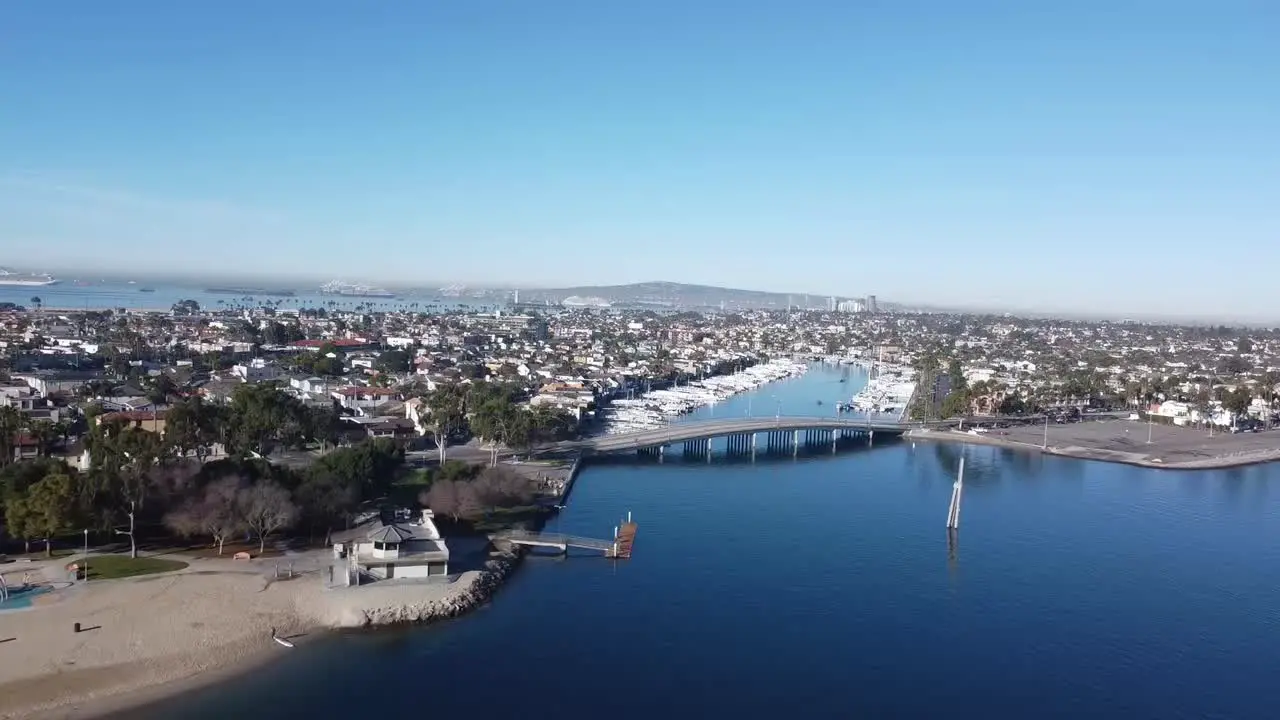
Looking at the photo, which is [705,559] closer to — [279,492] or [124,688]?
[279,492]

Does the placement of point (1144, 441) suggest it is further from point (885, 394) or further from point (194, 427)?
point (194, 427)

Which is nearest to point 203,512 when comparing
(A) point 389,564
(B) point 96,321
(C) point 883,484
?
(A) point 389,564

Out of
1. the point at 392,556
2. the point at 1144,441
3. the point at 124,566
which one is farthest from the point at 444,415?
→ the point at 1144,441

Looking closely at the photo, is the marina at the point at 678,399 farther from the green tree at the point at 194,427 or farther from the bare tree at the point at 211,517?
the bare tree at the point at 211,517

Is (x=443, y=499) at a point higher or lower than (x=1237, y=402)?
lower

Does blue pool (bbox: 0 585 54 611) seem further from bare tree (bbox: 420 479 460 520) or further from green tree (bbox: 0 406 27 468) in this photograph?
→ green tree (bbox: 0 406 27 468)

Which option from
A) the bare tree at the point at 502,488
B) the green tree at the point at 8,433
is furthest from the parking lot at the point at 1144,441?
the green tree at the point at 8,433

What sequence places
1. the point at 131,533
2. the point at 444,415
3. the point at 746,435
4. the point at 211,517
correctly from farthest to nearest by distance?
the point at 746,435 < the point at 444,415 < the point at 211,517 < the point at 131,533
